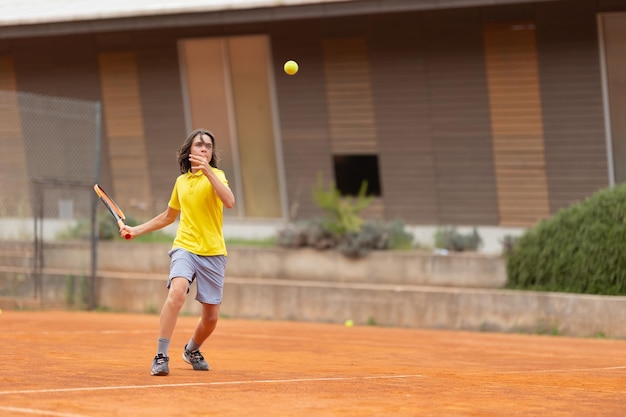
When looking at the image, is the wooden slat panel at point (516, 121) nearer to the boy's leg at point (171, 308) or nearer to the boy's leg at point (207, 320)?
the boy's leg at point (207, 320)

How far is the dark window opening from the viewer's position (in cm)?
2159

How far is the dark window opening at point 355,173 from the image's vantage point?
2159 centimetres

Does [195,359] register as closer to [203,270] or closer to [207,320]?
[207,320]

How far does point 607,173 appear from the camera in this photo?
18.9m

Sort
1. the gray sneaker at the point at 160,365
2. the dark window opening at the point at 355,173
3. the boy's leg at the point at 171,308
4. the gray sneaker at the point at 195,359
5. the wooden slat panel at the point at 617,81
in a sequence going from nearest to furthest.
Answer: the boy's leg at the point at 171,308 → the gray sneaker at the point at 160,365 → the gray sneaker at the point at 195,359 → the wooden slat panel at the point at 617,81 → the dark window opening at the point at 355,173

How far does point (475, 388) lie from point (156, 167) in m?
15.1

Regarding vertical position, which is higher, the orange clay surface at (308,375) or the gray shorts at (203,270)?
the gray shorts at (203,270)

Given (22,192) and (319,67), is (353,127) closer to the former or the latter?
(319,67)

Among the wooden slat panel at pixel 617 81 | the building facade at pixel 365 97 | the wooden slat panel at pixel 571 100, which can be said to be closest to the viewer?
the wooden slat panel at pixel 617 81

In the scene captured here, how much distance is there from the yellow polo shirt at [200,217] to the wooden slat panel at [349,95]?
1172 centimetres

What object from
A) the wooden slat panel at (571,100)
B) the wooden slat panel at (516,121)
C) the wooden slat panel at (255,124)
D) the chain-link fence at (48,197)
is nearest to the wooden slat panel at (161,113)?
the wooden slat panel at (255,124)

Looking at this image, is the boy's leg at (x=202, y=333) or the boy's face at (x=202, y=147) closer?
the boy's face at (x=202, y=147)

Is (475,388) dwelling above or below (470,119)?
below

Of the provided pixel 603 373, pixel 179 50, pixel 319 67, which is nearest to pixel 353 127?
pixel 319 67
